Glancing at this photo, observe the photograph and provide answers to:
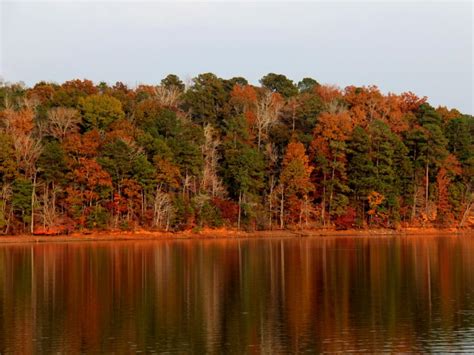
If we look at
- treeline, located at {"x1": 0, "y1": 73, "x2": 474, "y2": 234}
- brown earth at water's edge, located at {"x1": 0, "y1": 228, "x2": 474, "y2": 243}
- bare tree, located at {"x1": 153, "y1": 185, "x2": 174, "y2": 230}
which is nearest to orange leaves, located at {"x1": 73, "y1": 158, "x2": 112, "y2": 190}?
treeline, located at {"x1": 0, "y1": 73, "x2": 474, "y2": 234}

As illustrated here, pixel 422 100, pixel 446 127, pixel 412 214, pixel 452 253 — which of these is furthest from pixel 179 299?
pixel 422 100

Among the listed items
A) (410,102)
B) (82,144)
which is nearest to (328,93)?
(410,102)

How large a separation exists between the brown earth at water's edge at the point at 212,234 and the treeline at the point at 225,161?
0.90 m

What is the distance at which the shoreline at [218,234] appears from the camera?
7650 cm

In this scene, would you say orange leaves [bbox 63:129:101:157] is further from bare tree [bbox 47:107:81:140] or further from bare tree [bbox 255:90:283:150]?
bare tree [bbox 255:90:283:150]

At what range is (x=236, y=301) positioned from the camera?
121 ft

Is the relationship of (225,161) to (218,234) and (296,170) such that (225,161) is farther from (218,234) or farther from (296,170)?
(218,234)

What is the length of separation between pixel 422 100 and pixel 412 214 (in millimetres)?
20045

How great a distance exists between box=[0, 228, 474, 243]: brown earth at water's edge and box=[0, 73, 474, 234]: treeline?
2.95 ft

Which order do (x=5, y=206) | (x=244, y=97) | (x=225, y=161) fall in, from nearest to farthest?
(x=5, y=206) < (x=225, y=161) < (x=244, y=97)

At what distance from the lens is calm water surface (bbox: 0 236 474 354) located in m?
27.5

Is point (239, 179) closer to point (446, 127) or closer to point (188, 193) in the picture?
point (188, 193)

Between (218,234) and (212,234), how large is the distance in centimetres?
67

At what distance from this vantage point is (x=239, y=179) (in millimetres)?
86438
